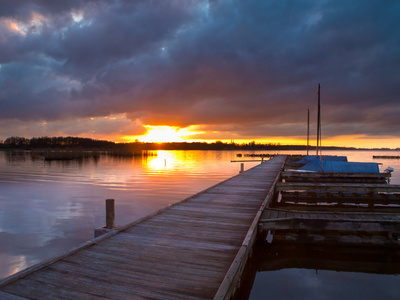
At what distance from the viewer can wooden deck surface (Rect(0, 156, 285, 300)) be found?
3.89 metres

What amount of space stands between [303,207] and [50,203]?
15635 mm

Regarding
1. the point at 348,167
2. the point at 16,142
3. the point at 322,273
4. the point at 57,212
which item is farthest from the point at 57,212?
the point at 16,142

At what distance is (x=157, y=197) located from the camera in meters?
18.7

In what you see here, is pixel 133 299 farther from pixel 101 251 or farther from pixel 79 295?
pixel 101 251

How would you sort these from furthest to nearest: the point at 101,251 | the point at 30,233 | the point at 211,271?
the point at 30,233
the point at 101,251
the point at 211,271

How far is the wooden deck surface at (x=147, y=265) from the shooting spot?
3887 mm

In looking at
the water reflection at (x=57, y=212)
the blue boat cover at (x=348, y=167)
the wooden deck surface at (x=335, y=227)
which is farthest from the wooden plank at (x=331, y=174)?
the wooden deck surface at (x=335, y=227)

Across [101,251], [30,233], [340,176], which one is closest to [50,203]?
[30,233]

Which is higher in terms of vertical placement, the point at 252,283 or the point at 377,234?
the point at 377,234

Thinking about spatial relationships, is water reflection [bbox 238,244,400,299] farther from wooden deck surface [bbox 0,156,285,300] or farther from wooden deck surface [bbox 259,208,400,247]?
wooden deck surface [bbox 0,156,285,300]

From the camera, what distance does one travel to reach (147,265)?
474 centimetres

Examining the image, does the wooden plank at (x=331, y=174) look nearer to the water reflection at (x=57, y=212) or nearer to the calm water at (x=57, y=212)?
the water reflection at (x=57, y=212)

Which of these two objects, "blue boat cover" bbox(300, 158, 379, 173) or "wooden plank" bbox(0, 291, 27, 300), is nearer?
"wooden plank" bbox(0, 291, 27, 300)

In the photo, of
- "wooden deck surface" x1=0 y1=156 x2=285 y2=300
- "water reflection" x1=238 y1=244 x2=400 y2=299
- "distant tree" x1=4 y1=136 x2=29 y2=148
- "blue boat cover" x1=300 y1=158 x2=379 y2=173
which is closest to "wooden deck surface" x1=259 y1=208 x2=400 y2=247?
"water reflection" x1=238 y1=244 x2=400 y2=299
